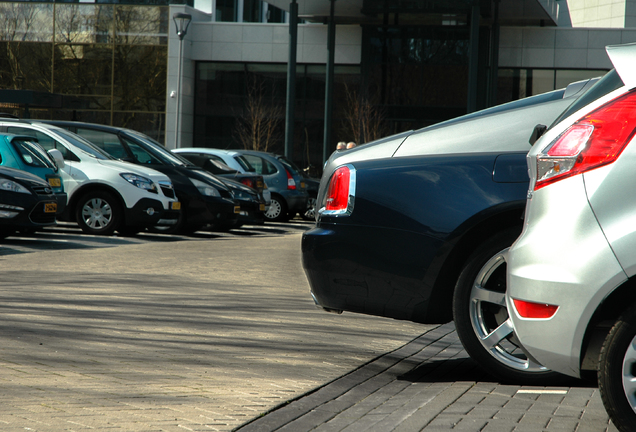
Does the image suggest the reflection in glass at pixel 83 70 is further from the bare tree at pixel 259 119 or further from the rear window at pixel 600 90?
the rear window at pixel 600 90

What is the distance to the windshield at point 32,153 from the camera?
12.7m

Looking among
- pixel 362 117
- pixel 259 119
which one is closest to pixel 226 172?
pixel 362 117

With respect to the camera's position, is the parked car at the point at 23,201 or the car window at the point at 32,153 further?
the car window at the point at 32,153

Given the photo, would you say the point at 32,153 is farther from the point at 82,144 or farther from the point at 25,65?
the point at 25,65

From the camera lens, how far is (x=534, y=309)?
340 centimetres

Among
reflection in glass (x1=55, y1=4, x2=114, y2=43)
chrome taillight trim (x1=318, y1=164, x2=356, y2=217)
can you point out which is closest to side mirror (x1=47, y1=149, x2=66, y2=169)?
chrome taillight trim (x1=318, y1=164, x2=356, y2=217)

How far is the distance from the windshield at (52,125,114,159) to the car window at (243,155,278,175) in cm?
569

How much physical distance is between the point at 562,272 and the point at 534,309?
0.67 feet

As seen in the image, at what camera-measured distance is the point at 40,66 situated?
37.1 meters

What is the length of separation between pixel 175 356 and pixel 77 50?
34598mm

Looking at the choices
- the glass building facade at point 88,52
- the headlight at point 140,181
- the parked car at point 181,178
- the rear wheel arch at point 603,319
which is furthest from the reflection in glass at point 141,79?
the rear wheel arch at point 603,319

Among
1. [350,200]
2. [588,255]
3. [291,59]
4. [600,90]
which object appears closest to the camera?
[588,255]

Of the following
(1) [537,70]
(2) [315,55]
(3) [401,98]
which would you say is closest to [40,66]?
(2) [315,55]

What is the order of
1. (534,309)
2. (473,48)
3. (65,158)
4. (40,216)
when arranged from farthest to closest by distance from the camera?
(473,48) → (65,158) → (40,216) → (534,309)
